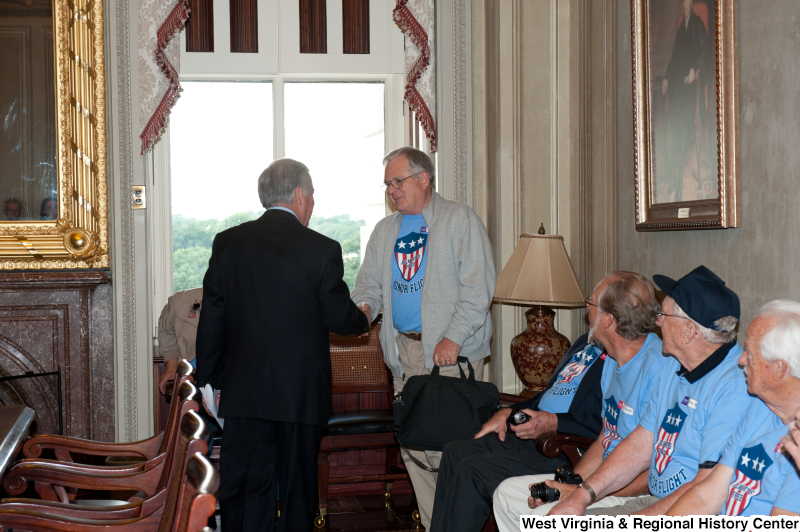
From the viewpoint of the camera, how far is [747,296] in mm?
2594

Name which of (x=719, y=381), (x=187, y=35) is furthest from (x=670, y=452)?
(x=187, y=35)

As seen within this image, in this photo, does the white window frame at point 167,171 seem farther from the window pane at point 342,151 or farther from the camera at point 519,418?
the camera at point 519,418

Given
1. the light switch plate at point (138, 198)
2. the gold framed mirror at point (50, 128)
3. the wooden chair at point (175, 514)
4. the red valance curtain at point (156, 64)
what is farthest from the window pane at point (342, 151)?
the wooden chair at point (175, 514)

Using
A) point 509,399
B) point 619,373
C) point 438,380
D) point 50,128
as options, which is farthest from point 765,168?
point 50,128

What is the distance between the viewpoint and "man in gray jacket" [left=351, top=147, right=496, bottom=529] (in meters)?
3.21

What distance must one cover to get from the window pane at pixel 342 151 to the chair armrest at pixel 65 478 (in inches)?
113

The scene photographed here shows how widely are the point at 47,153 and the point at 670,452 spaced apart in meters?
3.75

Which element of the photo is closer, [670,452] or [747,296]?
[670,452]

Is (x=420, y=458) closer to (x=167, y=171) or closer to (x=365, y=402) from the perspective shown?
(x=365, y=402)

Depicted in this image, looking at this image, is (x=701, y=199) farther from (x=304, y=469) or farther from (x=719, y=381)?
(x=304, y=469)

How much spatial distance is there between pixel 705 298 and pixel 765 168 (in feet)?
2.48

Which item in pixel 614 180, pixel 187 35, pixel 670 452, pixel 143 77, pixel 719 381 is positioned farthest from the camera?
pixel 187 35

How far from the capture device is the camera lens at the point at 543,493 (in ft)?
7.53

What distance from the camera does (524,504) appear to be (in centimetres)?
245
